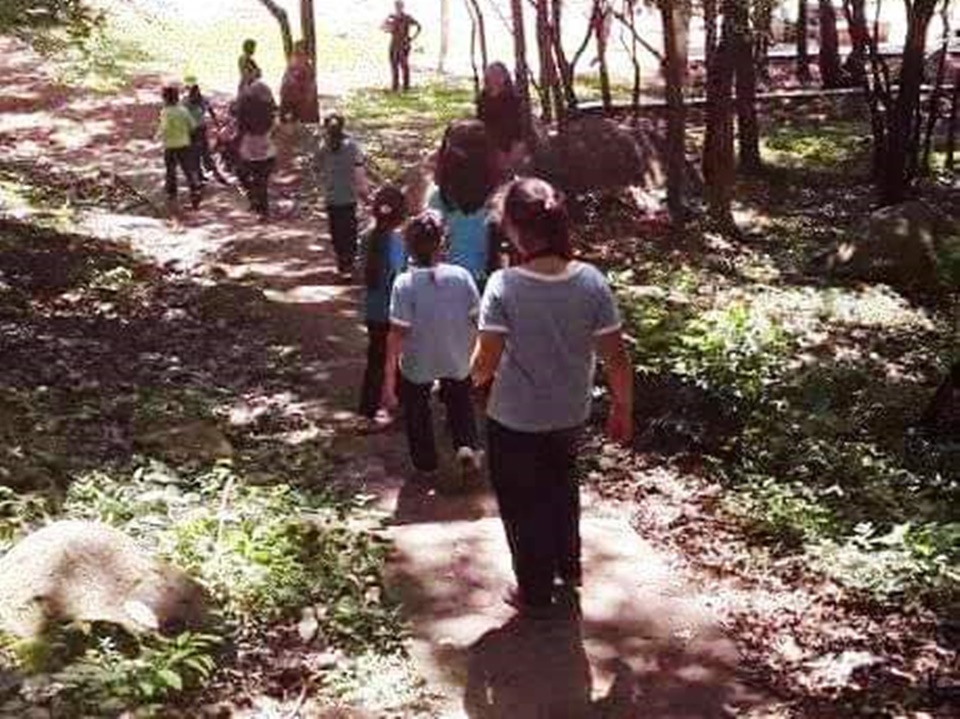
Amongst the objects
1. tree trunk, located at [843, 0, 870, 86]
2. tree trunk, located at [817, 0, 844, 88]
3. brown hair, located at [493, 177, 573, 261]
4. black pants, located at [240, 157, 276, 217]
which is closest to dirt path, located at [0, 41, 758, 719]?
brown hair, located at [493, 177, 573, 261]

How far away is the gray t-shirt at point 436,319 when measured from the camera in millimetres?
6793

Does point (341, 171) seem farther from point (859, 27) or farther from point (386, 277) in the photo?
point (859, 27)

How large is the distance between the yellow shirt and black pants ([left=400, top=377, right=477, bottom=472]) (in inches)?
365

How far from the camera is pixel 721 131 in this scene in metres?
14.7

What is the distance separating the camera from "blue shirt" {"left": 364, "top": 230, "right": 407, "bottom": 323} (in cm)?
795

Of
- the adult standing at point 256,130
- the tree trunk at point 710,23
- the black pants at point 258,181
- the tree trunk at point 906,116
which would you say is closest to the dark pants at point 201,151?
the black pants at point 258,181

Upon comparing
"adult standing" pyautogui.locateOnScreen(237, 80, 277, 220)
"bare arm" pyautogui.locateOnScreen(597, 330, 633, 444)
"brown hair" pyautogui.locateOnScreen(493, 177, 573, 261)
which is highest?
"adult standing" pyautogui.locateOnScreen(237, 80, 277, 220)

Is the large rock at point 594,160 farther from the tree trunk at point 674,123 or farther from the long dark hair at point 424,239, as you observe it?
the long dark hair at point 424,239

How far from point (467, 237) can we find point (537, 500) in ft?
10.2

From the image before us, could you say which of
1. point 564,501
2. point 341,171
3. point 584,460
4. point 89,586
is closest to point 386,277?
point 584,460

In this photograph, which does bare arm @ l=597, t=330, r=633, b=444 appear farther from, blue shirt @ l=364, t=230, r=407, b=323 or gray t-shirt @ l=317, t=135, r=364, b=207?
gray t-shirt @ l=317, t=135, r=364, b=207

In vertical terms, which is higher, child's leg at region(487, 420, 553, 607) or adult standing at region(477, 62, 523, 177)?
adult standing at region(477, 62, 523, 177)

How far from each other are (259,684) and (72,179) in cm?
1424

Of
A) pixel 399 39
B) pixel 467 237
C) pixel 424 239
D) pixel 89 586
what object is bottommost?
pixel 89 586
